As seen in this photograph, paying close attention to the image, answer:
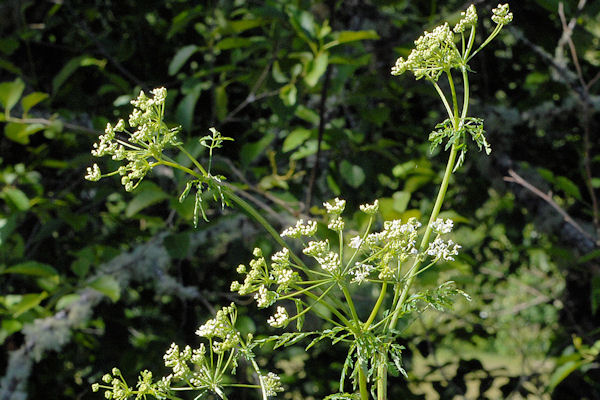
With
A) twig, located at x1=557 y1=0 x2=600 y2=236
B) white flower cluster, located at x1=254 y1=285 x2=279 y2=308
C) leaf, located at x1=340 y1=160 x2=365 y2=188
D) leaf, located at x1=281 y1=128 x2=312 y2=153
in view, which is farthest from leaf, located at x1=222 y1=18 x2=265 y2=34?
white flower cluster, located at x1=254 y1=285 x2=279 y2=308

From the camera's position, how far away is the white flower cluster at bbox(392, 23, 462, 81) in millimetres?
502

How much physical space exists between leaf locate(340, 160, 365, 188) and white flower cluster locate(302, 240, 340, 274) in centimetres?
102

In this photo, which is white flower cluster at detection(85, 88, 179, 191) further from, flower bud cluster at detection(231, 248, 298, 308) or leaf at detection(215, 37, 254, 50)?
leaf at detection(215, 37, 254, 50)

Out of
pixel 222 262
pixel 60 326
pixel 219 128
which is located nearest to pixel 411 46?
pixel 219 128

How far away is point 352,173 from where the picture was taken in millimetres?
1538

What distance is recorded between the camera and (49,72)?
2037 millimetres

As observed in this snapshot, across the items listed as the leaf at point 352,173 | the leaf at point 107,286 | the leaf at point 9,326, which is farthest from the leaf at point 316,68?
the leaf at point 9,326

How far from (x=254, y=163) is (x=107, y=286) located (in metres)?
0.60

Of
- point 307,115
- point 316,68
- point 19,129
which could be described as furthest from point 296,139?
point 19,129

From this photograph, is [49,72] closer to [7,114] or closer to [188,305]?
[7,114]

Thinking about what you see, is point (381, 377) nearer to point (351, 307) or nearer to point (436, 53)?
point (351, 307)

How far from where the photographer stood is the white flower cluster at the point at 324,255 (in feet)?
1.56

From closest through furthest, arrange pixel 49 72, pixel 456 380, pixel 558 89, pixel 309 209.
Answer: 1. pixel 309 209
2. pixel 456 380
3. pixel 558 89
4. pixel 49 72

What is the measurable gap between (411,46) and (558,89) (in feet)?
1.92
